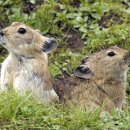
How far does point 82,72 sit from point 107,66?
43cm

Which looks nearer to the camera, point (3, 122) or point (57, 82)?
point (3, 122)

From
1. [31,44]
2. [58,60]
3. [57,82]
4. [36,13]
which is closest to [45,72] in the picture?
[31,44]

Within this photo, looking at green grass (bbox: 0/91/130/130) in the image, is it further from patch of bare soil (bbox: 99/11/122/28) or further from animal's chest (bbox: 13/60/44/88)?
patch of bare soil (bbox: 99/11/122/28)

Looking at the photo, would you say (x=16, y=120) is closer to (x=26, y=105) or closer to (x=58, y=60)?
(x=26, y=105)

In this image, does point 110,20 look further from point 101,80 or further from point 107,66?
point 101,80

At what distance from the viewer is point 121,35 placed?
38.0 ft

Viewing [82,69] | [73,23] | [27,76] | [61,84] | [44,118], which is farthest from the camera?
[73,23]

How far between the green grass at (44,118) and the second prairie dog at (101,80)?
180 centimetres

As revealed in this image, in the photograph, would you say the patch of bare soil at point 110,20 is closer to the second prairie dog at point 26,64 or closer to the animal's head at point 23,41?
the animal's head at point 23,41

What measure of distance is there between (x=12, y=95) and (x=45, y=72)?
160cm

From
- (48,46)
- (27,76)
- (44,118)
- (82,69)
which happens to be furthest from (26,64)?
(44,118)

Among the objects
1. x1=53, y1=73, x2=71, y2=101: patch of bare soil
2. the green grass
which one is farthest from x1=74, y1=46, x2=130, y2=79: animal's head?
the green grass

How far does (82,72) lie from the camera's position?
31.8 feet

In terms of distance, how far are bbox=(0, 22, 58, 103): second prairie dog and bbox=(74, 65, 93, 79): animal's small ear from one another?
21.3 inches
